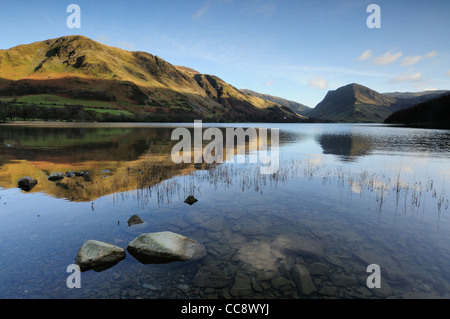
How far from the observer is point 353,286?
8.23 metres

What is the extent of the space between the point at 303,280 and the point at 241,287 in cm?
229

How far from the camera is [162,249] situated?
9672mm

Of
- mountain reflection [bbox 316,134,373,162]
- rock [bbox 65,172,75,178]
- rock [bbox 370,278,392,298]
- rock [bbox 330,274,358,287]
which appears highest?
mountain reflection [bbox 316,134,373,162]

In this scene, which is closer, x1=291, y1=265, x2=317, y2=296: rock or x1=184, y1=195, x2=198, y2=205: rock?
x1=291, y1=265, x2=317, y2=296: rock

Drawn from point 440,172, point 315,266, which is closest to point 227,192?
point 315,266

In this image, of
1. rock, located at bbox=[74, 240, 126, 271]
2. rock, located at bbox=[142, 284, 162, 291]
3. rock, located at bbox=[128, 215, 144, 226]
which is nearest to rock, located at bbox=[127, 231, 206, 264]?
rock, located at bbox=[74, 240, 126, 271]

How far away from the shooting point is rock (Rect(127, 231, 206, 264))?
9.60 meters

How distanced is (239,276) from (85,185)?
16.6 m

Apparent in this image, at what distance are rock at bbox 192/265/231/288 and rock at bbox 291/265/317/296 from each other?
97.6 inches

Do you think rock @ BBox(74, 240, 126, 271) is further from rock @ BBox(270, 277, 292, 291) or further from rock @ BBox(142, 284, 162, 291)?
rock @ BBox(270, 277, 292, 291)

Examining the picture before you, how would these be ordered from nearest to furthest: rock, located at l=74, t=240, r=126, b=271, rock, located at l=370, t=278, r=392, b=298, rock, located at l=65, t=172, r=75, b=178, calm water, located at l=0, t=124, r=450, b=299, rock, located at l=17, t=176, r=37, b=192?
rock, located at l=370, t=278, r=392, b=298, calm water, located at l=0, t=124, r=450, b=299, rock, located at l=74, t=240, r=126, b=271, rock, located at l=17, t=176, r=37, b=192, rock, located at l=65, t=172, r=75, b=178

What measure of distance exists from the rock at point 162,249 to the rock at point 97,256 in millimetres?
679

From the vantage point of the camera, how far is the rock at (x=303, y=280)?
8.02 meters

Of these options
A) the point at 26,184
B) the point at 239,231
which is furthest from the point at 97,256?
the point at 26,184
